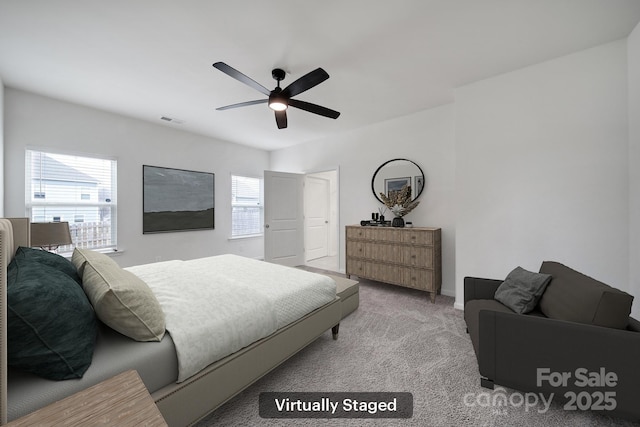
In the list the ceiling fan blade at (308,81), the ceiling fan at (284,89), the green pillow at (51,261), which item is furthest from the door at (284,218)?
the green pillow at (51,261)

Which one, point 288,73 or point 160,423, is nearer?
point 160,423

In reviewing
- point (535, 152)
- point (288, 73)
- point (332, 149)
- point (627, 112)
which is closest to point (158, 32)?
point (288, 73)

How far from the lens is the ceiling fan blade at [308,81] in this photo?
1972mm

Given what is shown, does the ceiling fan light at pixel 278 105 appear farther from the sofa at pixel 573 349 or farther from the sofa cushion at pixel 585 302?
the sofa cushion at pixel 585 302

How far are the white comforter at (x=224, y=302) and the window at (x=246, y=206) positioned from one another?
114 inches

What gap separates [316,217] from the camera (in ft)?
20.6

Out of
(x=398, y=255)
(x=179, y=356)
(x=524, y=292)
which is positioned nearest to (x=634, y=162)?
(x=524, y=292)

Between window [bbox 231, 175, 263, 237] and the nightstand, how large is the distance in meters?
4.68

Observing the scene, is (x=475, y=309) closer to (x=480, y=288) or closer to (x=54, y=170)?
(x=480, y=288)

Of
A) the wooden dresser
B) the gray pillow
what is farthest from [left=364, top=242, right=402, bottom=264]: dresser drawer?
the gray pillow

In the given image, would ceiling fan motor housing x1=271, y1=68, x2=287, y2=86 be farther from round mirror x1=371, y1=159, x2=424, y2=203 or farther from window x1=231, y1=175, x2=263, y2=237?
window x1=231, y1=175, x2=263, y2=237

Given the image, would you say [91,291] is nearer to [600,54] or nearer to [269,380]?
[269,380]

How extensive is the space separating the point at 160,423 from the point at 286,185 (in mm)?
4692

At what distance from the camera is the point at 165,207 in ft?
14.0
